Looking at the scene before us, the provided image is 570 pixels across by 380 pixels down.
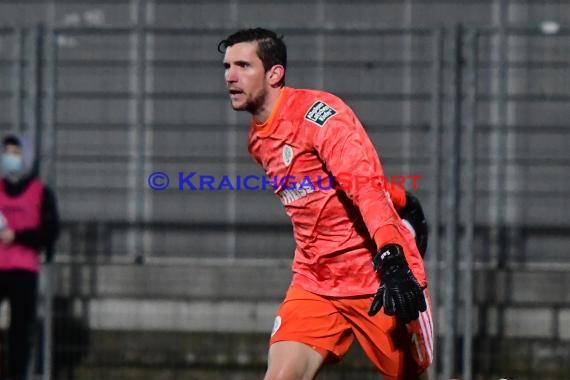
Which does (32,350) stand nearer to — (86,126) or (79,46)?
(86,126)

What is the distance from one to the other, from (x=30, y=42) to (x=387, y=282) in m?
5.35

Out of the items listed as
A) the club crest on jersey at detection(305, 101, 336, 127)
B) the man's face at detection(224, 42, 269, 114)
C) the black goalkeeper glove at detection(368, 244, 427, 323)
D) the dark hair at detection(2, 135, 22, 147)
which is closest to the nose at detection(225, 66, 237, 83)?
the man's face at detection(224, 42, 269, 114)

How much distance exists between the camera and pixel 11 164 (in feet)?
32.2

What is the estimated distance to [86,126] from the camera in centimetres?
1041

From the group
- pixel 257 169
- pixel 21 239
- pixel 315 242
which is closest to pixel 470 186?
pixel 257 169

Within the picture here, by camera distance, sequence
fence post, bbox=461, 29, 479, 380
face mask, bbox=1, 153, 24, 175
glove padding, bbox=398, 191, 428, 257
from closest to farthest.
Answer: glove padding, bbox=398, 191, 428, 257
face mask, bbox=1, 153, 24, 175
fence post, bbox=461, 29, 479, 380

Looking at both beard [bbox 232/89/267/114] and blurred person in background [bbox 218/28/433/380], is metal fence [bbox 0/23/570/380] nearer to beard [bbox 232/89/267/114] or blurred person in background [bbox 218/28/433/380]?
blurred person in background [bbox 218/28/433/380]

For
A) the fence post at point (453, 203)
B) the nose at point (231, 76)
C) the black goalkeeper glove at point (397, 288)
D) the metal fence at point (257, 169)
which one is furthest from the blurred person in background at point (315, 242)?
the metal fence at point (257, 169)

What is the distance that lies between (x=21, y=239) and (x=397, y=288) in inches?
184

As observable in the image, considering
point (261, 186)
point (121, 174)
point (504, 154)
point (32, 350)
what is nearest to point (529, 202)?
point (504, 154)

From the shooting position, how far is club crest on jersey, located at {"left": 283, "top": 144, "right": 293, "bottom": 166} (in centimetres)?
631

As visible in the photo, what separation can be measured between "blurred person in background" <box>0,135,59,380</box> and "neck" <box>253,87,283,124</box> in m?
3.67

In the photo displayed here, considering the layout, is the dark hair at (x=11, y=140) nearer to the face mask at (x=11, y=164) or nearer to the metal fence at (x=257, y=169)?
the face mask at (x=11, y=164)

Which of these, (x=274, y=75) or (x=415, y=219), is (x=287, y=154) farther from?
(x=415, y=219)
